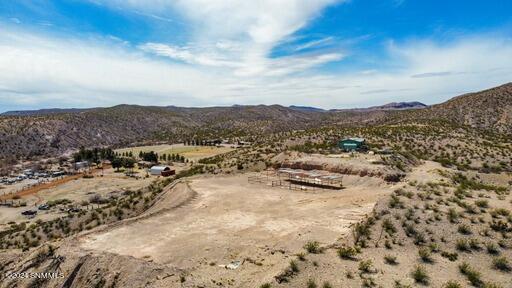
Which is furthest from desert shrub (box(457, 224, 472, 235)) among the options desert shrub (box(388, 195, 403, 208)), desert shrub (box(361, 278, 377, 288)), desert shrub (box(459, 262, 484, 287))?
desert shrub (box(361, 278, 377, 288))

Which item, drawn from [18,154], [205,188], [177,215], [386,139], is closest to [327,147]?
[386,139]

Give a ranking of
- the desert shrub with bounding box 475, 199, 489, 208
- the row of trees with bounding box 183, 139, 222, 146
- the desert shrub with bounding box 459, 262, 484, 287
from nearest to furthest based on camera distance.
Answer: the desert shrub with bounding box 459, 262, 484, 287 → the desert shrub with bounding box 475, 199, 489, 208 → the row of trees with bounding box 183, 139, 222, 146

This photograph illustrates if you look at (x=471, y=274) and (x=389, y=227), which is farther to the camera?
(x=389, y=227)

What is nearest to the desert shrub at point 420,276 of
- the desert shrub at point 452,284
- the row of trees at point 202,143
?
the desert shrub at point 452,284

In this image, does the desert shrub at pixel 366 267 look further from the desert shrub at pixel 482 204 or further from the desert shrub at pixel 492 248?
the desert shrub at pixel 482 204

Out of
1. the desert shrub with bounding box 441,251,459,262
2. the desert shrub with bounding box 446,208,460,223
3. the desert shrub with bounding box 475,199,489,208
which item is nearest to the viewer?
the desert shrub with bounding box 441,251,459,262

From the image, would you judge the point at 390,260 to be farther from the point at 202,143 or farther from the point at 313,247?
the point at 202,143

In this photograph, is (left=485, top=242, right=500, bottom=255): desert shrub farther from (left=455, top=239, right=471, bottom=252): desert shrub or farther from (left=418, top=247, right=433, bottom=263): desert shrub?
(left=418, top=247, right=433, bottom=263): desert shrub

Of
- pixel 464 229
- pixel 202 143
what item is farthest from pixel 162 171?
pixel 464 229

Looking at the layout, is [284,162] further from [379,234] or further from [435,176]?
[379,234]

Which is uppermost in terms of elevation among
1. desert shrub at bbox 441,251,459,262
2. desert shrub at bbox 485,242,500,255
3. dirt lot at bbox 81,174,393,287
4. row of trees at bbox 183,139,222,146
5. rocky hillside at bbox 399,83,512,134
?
rocky hillside at bbox 399,83,512,134
